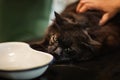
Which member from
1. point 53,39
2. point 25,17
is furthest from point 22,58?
point 25,17

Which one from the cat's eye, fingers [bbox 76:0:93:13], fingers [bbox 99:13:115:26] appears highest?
fingers [bbox 76:0:93:13]

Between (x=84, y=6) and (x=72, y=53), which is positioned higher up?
(x=84, y=6)

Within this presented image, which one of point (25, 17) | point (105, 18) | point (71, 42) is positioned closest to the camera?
point (71, 42)

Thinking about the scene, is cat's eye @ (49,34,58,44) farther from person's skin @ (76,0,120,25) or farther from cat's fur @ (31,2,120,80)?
person's skin @ (76,0,120,25)

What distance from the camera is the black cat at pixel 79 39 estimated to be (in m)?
0.89

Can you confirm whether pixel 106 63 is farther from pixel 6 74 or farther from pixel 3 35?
pixel 3 35

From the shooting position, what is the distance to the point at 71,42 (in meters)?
0.89

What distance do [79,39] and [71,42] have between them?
1.2 inches

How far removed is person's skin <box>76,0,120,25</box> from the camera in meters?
1.03

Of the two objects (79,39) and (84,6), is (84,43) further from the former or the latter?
(84,6)

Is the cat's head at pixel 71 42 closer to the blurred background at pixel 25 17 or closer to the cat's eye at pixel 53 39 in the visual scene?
the cat's eye at pixel 53 39

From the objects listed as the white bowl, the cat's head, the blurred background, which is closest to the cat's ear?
the cat's head

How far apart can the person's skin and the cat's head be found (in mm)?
125

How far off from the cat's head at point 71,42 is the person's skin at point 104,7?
0.41 feet
